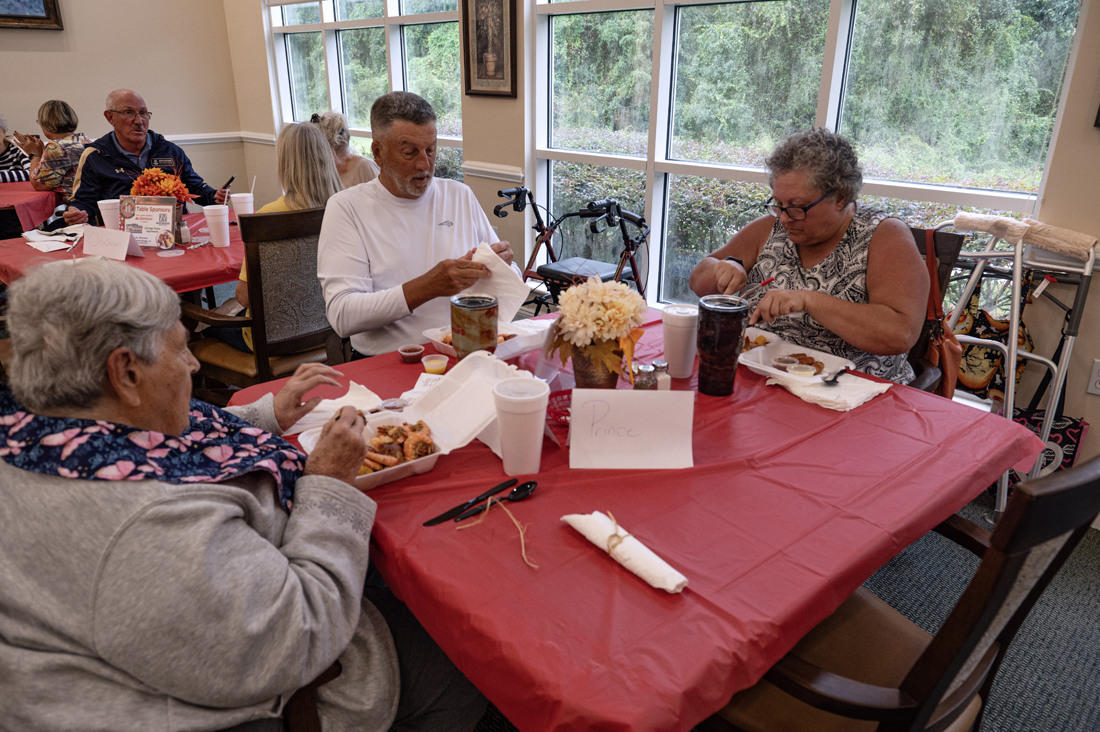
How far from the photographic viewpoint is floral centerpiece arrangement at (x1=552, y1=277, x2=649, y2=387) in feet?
4.25

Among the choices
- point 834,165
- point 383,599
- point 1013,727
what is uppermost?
point 834,165

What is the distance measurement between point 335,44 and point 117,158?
2475 millimetres

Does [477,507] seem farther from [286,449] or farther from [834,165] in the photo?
[834,165]

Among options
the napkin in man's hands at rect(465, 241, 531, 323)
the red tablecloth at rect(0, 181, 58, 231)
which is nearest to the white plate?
the napkin in man's hands at rect(465, 241, 531, 323)

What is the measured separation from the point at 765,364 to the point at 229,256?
2.44 meters

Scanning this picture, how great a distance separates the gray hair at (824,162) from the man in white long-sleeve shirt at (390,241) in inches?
33.0

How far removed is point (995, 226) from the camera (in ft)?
7.23

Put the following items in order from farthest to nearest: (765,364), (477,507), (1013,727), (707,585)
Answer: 1. (765,364)
2. (1013,727)
3. (477,507)
4. (707,585)

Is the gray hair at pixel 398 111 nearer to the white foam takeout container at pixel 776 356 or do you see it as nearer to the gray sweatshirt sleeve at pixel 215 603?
the white foam takeout container at pixel 776 356

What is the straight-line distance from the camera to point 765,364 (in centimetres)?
170

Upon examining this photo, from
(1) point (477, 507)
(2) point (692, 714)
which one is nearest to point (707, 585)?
(2) point (692, 714)

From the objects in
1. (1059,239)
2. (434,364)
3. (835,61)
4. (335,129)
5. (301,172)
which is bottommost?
(434,364)

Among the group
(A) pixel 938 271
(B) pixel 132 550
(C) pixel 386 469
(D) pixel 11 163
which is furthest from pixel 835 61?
(D) pixel 11 163

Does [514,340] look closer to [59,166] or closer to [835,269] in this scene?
Result: [835,269]
